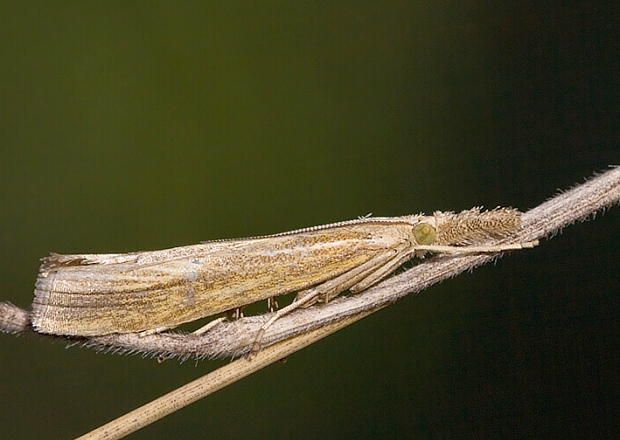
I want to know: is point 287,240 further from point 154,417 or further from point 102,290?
point 154,417

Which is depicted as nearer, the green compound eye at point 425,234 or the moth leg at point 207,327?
the moth leg at point 207,327

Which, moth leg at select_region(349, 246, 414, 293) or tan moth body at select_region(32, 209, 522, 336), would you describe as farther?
moth leg at select_region(349, 246, 414, 293)

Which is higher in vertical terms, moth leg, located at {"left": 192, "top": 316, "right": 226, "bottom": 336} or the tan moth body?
the tan moth body

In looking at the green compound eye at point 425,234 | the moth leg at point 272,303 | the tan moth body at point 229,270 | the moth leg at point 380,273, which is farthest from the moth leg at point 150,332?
the green compound eye at point 425,234

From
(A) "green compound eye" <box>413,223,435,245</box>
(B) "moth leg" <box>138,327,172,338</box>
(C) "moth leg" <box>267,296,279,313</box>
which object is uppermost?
(A) "green compound eye" <box>413,223,435,245</box>

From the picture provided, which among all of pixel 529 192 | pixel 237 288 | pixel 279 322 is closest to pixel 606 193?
pixel 279 322

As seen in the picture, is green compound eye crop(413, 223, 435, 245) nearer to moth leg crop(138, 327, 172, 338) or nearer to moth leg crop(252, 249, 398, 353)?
moth leg crop(252, 249, 398, 353)

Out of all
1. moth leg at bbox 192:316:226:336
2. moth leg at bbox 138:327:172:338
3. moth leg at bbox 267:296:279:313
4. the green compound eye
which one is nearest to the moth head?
the green compound eye

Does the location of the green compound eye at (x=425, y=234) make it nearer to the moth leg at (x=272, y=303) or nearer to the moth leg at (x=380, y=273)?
the moth leg at (x=380, y=273)

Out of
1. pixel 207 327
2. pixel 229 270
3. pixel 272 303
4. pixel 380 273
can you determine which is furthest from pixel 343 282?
pixel 207 327

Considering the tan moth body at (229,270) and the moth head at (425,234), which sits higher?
the moth head at (425,234)
